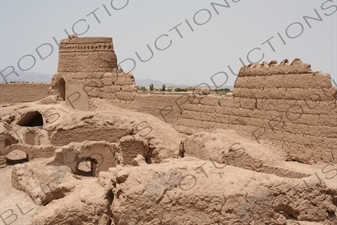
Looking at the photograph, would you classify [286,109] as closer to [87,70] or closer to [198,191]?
[198,191]

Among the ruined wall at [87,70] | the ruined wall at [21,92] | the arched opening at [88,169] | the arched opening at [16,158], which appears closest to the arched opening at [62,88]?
the ruined wall at [87,70]

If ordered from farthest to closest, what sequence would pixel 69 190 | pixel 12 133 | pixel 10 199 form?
1. pixel 12 133
2. pixel 10 199
3. pixel 69 190

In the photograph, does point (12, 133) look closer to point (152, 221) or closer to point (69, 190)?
point (69, 190)

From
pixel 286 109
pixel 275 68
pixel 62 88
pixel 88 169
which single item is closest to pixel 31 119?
pixel 62 88

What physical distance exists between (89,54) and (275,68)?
10.4 m

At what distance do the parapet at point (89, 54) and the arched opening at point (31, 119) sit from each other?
2620mm

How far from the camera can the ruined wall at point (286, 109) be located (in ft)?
34.0

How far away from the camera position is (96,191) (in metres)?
7.98

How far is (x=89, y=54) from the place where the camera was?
19.7 m

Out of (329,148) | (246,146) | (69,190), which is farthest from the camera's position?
Answer: (246,146)

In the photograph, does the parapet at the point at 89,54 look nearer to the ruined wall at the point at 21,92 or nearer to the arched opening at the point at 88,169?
the arched opening at the point at 88,169

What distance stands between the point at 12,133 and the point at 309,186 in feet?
43.7

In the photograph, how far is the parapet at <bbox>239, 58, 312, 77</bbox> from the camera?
1095 centimetres

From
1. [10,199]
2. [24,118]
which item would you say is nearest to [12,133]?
[24,118]
